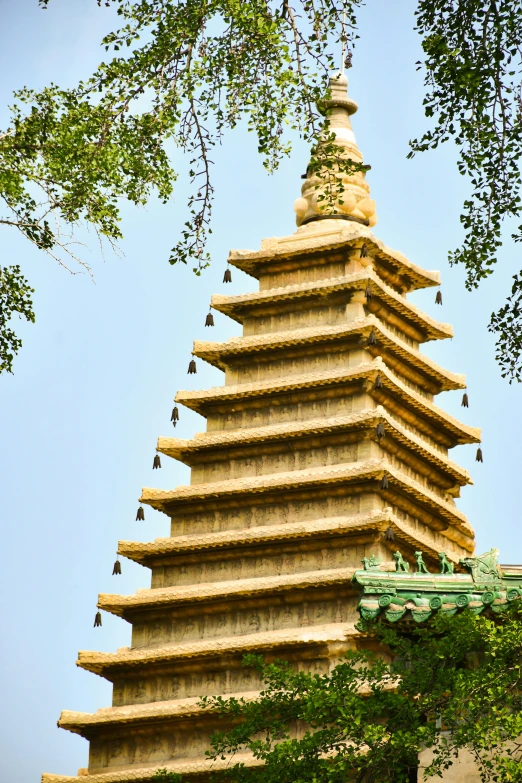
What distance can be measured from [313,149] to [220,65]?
1.22m

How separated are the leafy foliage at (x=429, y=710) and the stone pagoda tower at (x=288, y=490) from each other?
12.9 meters

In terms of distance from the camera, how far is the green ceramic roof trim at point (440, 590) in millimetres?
14977

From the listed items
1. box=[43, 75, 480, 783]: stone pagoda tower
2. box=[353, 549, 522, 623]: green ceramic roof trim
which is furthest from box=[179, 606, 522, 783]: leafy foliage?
box=[43, 75, 480, 783]: stone pagoda tower

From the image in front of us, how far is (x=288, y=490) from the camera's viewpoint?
32875 mm

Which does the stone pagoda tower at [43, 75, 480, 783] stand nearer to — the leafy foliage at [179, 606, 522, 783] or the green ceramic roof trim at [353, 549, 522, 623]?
the leafy foliage at [179, 606, 522, 783]

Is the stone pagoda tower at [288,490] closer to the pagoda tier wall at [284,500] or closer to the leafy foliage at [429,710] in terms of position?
the pagoda tier wall at [284,500]

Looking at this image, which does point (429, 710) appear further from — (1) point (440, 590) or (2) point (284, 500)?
(2) point (284, 500)

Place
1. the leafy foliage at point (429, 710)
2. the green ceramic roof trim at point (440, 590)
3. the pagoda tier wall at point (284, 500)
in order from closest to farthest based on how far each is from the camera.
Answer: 1. the leafy foliage at point (429, 710)
2. the green ceramic roof trim at point (440, 590)
3. the pagoda tier wall at point (284, 500)

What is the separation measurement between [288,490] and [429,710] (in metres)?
17.9

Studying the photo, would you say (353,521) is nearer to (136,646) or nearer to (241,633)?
(241,633)

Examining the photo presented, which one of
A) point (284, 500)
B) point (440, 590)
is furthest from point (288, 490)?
point (440, 590)

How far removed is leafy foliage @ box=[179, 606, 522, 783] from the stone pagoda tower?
12.9 metres

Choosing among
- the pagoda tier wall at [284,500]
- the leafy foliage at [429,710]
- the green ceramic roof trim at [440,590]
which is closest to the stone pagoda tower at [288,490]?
the pagoda tier wall at [284,500]

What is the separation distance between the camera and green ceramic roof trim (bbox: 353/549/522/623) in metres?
15.0
